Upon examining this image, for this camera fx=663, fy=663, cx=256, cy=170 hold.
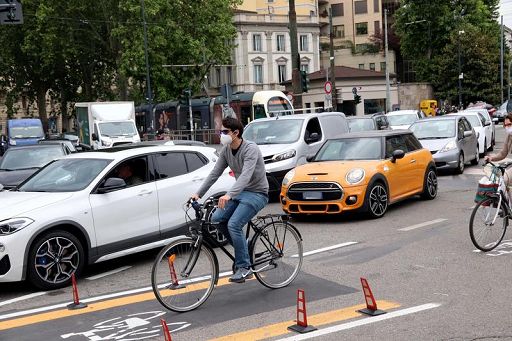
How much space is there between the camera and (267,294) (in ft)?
22.8

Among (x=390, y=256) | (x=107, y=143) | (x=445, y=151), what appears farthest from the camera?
(x=107, y=143)

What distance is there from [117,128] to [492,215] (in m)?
27.4

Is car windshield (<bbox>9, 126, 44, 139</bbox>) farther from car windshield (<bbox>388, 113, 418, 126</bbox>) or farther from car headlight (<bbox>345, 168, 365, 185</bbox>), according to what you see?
car headlight (<bbox>345, 168, 365, 185</bbox>)

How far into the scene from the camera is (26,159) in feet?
55.7

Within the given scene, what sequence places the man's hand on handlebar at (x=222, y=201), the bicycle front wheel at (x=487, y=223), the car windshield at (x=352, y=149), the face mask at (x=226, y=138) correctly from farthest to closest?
the car windshield at (x=352, y=149) < the bicycle front wheel at (x=487, y=223) < the face mask at (x=226, y=138) < the man's hand on handlebar at (x=222, y=201)

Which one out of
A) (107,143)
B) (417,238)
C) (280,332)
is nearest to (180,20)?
(107,143)

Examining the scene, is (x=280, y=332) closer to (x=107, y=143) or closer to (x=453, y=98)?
(x=107, y=143)

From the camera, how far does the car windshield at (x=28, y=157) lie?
658 inches

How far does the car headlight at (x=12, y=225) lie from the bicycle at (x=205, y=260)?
1984 mm

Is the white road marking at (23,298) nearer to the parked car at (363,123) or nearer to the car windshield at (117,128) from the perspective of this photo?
the parked car at (363,123)

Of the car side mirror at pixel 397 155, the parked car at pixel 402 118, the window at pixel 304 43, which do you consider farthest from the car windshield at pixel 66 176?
the window at pixel 304 43

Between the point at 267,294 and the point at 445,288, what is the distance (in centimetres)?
185

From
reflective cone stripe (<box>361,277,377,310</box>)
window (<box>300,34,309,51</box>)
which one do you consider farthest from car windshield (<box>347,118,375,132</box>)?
window (<box>300,34,309,51</box>)

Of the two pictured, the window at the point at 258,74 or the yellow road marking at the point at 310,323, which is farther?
the window at the point at 258,74
